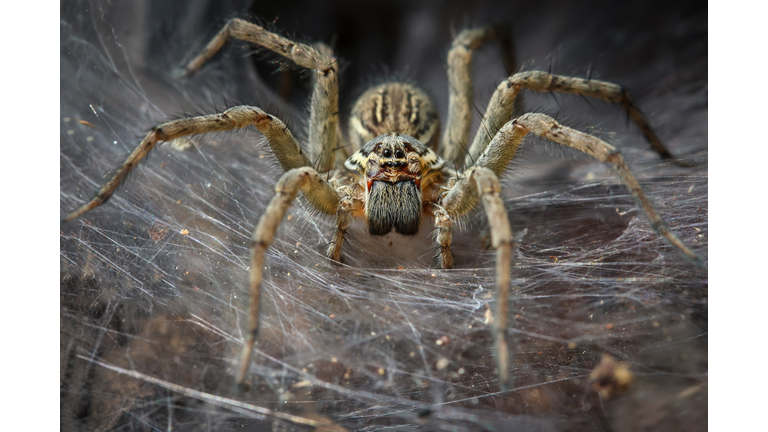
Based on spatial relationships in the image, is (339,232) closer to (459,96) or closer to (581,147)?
(581,147)

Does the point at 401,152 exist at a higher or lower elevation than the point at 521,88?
lower

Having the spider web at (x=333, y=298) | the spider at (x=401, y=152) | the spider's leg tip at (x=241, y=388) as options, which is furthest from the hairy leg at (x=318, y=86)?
the spider's leg tip at (x=241, y=388)

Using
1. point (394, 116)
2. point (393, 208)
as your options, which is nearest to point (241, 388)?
point (393, 208)

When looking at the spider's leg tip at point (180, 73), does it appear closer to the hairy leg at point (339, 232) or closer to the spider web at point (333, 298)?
the spider web at point (333, 298)

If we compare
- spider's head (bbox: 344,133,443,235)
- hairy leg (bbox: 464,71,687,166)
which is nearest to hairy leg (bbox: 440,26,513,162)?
hairy leg (bbox: 464,71,687,166)

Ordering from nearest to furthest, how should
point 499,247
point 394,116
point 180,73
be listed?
point 499,247 → point 394,116 → point 180,73

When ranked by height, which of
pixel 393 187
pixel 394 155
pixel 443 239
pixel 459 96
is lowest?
pixel 443 239
